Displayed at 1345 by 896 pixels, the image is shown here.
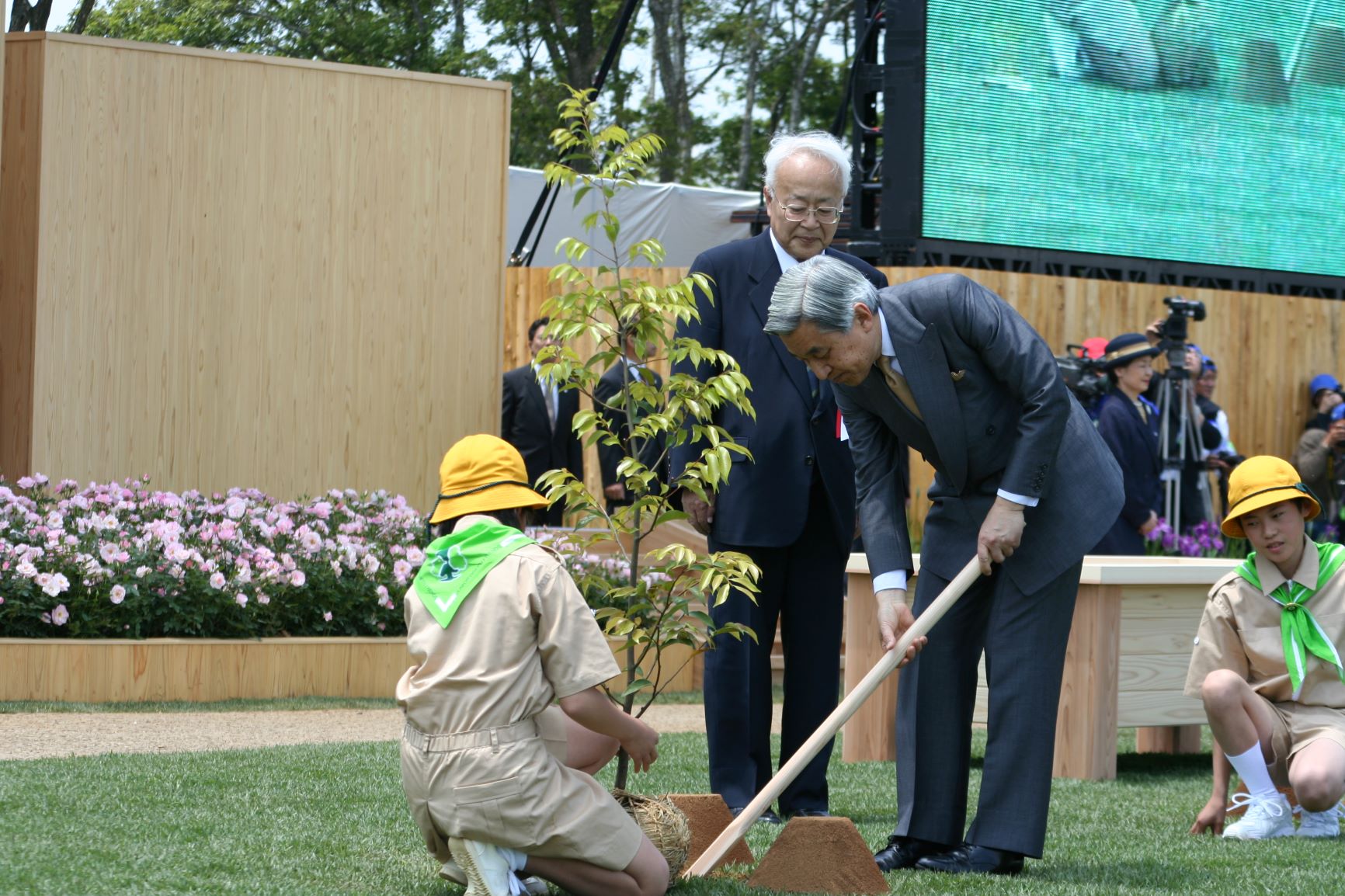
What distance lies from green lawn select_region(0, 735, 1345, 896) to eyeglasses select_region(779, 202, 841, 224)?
1721mm

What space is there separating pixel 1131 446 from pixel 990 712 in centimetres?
479

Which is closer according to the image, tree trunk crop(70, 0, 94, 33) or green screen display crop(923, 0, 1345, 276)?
green screen display crop(923, 0, 1345, 276)

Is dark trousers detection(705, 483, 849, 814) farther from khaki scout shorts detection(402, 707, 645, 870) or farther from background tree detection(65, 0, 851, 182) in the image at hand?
background tree detection(65, 0, 851, 182)

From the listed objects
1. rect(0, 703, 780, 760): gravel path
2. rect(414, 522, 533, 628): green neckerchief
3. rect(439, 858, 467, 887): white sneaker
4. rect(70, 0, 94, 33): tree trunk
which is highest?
rect(70, 0, 94, 33): tree trunk

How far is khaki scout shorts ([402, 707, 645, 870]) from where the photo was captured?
355 centimetres

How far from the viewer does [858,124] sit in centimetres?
1240

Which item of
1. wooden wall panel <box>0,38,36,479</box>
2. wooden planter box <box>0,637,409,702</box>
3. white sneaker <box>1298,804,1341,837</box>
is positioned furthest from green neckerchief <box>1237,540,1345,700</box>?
wooden wall panel <box>0,38,36,479</box>

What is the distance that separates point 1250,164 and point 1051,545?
9861mm

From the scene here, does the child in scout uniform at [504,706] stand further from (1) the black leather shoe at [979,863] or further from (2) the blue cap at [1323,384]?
(2) the blue cap at [1323,384]

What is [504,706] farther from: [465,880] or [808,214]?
[808,214]

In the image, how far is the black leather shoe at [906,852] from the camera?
436 centimetres

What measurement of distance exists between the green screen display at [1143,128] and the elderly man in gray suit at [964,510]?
7.72 m

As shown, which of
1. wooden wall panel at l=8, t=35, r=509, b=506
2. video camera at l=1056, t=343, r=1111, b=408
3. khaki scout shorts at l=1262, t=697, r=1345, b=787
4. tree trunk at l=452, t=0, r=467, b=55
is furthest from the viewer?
tree trunk at l=452, t=0, r=467, b=55

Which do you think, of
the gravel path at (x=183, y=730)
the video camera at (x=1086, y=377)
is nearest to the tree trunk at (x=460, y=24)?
the video camera at (x=1086, y=377)
